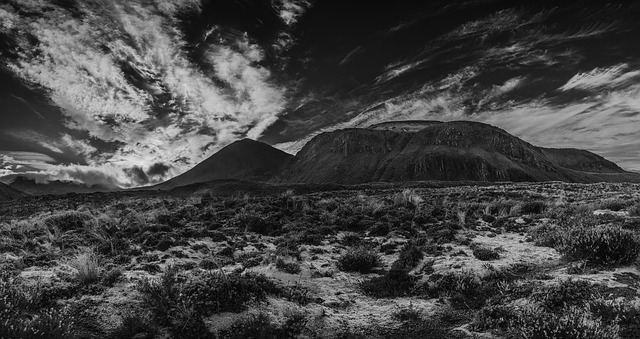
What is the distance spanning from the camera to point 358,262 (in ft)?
33.4

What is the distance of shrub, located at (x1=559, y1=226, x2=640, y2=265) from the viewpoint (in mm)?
8297

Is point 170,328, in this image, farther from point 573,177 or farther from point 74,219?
point 573,177

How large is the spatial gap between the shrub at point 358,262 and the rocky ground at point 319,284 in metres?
0.03

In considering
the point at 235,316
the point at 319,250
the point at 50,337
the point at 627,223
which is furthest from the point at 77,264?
the point at 627,223

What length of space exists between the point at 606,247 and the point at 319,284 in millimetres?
7534

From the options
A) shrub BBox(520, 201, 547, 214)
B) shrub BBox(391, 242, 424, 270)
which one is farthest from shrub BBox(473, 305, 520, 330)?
shrub BBox(520, 201, 547, 214)

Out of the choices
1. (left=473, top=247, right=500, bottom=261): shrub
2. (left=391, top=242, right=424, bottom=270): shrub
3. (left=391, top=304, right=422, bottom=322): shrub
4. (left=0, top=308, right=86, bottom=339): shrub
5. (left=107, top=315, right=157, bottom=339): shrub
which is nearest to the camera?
(left=0, top=308, right=86, bottom=339): shrub

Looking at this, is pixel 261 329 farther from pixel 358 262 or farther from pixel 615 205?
pixel 615 205

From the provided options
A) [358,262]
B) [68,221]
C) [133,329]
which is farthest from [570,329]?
[68,221]

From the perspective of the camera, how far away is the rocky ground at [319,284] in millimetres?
5875

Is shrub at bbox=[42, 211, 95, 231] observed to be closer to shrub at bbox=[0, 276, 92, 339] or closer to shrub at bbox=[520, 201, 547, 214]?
shrub at bbox=[0, 276, 92, 339]

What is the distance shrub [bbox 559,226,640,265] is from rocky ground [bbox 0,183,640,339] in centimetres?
3

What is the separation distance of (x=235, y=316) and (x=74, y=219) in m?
13.9

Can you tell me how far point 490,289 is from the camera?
25.6 feet
